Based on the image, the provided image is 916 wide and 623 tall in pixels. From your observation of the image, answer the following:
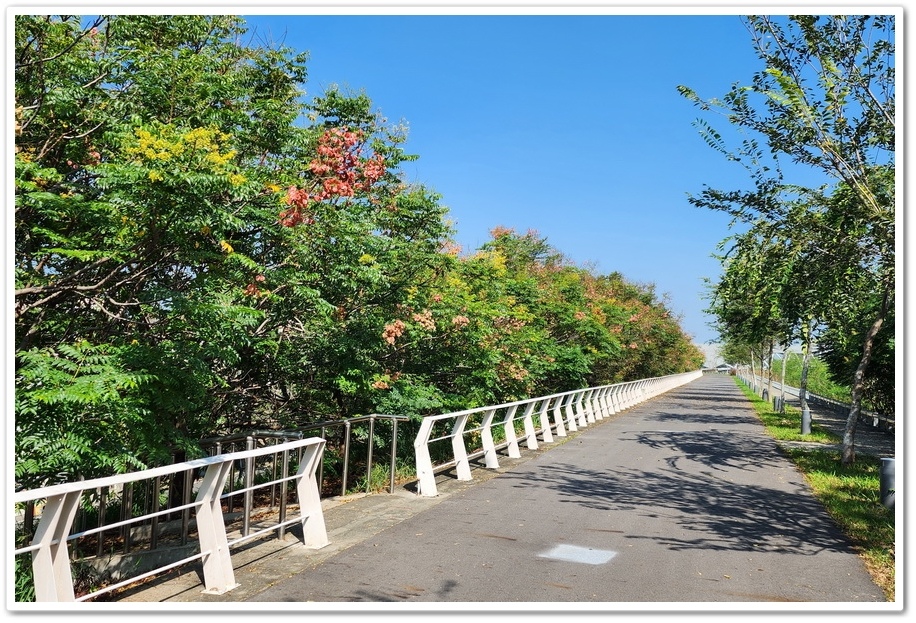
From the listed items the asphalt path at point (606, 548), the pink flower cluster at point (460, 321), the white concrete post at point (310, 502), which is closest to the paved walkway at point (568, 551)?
the asphalt path at point (606, 548)

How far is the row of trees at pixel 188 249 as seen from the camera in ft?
21.4

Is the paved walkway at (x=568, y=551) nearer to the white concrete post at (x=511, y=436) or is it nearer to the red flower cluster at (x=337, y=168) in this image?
the white concrete post at (x=511, y=436)

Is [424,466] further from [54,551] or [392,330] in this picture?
[54,551]

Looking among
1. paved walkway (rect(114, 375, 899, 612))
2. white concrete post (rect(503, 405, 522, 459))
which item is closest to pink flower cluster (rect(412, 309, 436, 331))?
white concrete post (rect(503, 405, 522, 459))

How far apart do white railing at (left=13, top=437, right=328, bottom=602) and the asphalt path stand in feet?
1.44

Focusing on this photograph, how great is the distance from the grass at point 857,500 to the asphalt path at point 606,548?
0.16 m

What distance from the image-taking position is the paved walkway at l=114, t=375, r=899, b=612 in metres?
5.54

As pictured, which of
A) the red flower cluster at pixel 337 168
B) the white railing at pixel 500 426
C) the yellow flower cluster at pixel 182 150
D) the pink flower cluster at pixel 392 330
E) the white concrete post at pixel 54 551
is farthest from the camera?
the pink flower cluster at pixel 392 330

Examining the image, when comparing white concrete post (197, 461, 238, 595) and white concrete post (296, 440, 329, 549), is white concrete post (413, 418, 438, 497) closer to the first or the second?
white concrete post (296, 440, 329, 549)

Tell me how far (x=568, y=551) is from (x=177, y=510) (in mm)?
3452

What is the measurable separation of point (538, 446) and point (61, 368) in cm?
1093

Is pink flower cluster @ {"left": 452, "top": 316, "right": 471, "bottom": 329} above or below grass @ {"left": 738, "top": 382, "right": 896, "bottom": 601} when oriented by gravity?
above
